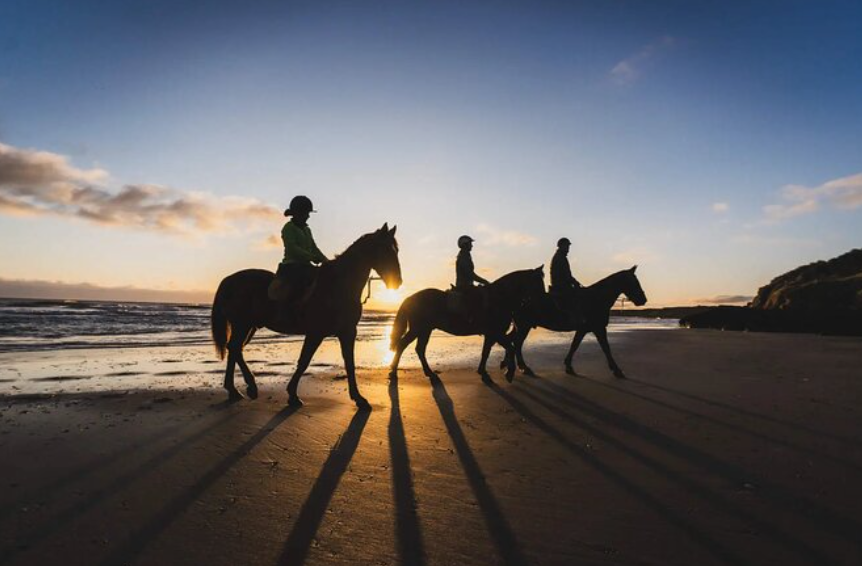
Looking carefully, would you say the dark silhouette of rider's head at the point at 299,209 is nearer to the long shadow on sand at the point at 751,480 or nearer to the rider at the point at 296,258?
the rider at the point at 296,258

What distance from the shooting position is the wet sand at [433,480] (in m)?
2.89

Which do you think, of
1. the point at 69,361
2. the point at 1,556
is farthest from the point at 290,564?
the point at 69,361

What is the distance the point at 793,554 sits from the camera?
2.77m

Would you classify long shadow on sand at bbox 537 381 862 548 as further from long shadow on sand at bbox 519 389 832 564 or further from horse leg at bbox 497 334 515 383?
horse leg at bbox 497 334 515 383

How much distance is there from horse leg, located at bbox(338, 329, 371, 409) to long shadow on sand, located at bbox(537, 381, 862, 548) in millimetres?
3210

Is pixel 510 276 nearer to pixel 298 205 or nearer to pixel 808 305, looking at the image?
pixel 298 205

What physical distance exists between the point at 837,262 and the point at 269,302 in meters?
52.7

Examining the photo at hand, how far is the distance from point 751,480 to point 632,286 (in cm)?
890

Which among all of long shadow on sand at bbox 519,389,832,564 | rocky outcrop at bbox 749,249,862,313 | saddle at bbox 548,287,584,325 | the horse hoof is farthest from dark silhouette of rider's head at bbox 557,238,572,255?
rocky outcrop at bbox 749,249,862,313

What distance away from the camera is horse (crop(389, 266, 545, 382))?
36.5 feet

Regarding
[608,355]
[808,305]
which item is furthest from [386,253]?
[808,305]

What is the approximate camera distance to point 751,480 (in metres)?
4.02

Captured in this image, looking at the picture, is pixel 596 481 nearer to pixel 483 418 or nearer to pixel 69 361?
pixel 483 418

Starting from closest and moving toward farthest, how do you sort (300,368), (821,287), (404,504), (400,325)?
(404,504) < (300,368) < (400,325) < (821,287)
